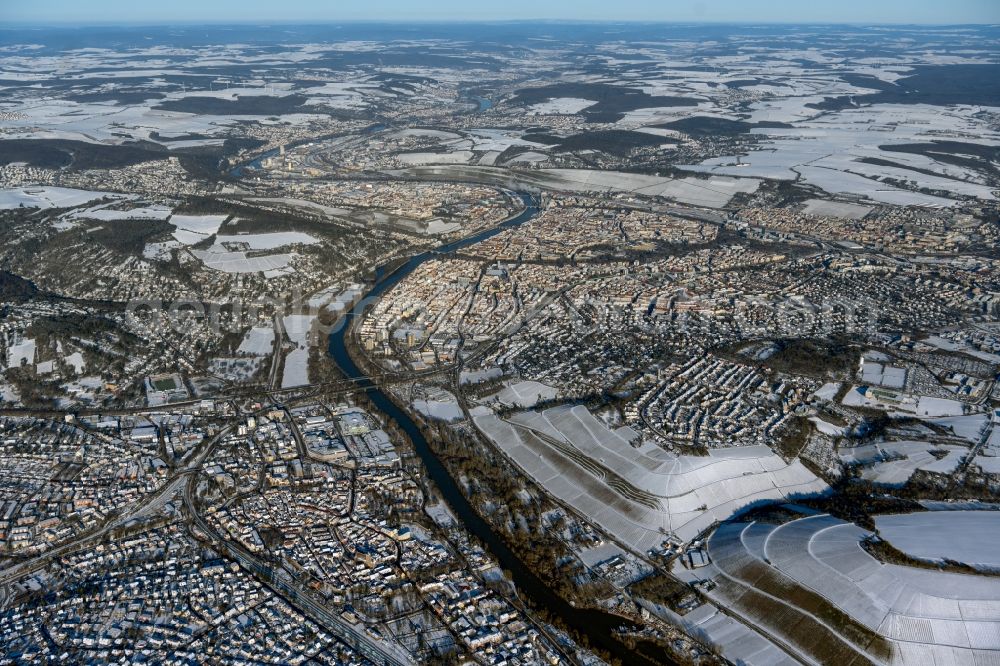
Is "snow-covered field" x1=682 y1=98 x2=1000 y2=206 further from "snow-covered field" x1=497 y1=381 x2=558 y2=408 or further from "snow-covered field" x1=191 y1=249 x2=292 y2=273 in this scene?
"snow-covered field" x1=497 y1=381 x2=558 y2=408

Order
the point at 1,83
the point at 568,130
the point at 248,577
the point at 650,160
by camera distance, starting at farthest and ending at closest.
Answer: the point at 1,83, the point at 568,130, the point at 650,160, the point at 248,577

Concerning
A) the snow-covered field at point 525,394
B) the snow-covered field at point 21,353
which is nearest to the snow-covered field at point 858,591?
the snow-covered field at point 525,394

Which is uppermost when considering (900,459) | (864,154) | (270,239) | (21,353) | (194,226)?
(864,154)

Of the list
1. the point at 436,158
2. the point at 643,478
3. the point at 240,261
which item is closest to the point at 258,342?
the point at 240,261

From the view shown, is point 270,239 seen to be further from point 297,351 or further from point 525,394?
point 525,394

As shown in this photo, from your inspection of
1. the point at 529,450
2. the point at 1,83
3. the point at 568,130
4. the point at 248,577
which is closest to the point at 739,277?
the point at 529,450

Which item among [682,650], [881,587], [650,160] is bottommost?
[682,650]

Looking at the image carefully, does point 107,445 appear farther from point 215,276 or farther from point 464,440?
point 215,276
